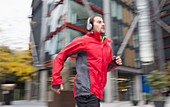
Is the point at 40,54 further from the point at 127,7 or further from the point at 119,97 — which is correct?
the point at 127,7

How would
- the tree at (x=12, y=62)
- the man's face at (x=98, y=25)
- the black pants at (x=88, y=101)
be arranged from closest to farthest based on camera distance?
the black pants at (x=88, y=101), the man's face at (x=98, y=25), the tree at (x=12, y=62)

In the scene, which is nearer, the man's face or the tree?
the man's face

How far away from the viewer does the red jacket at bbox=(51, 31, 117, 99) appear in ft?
6.86

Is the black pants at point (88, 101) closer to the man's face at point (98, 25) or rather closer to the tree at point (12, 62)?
the man's face at point (98, 25)

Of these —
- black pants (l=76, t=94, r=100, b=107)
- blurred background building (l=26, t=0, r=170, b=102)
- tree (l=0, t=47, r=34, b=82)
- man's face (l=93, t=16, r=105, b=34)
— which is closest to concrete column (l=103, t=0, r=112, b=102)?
blurred background building (l=26, t=0, r=170, b=102)

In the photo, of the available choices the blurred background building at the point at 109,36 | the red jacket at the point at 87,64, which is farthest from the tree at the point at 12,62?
the red jacket at the point at 87,64

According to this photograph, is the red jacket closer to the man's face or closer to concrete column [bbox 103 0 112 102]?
the man's face

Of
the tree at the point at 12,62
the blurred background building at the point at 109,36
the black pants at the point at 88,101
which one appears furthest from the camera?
the blurred background building at the point at 109,36

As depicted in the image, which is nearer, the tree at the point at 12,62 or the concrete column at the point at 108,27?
the tree at the point at 12,62

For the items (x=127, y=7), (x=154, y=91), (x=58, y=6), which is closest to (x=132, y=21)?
(x=127, y=7)

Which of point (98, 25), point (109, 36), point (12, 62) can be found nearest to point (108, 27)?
point (109, 36)

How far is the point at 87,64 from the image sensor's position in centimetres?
216

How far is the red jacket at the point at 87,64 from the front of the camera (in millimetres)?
2090

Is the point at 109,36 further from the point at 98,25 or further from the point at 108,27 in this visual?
the point at 98,25
